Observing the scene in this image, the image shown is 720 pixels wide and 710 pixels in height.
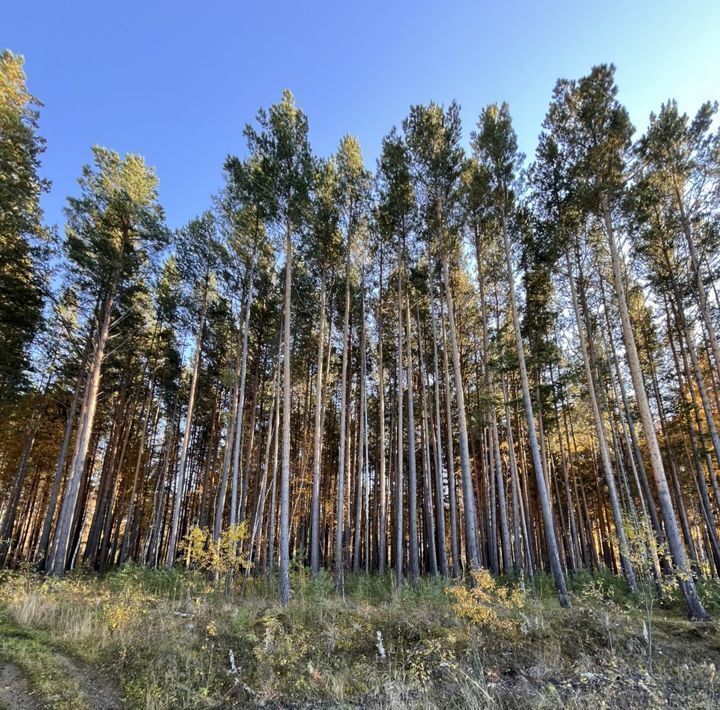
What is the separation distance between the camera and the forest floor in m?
4.45

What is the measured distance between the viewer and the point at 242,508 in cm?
1402

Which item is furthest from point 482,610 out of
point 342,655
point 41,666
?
point 41,666

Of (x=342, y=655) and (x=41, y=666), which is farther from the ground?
(x=41, y=666)

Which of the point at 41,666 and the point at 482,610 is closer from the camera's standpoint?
the point at 41,666

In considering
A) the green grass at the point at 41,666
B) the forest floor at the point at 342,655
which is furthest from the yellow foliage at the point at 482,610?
the green grass at the point at 41,666

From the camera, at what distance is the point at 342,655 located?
5.71 meters

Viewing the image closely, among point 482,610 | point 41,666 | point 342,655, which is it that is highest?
point 482,610

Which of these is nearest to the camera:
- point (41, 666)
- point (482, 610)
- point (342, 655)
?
point (41, 666)

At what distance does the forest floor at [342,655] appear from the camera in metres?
4.45

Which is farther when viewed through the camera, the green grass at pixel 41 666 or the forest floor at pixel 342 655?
the forest floor at pixel 342 655

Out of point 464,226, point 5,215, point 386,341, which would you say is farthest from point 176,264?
point 464,226

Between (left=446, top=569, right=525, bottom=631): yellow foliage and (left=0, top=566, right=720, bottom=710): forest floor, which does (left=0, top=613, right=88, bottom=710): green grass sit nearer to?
(left=0, top=566, right=720, bottom=710): forest floor

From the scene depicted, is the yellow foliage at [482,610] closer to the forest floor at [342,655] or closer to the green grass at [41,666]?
the forest floor at [342,655]

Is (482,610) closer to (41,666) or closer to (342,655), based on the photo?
(342,655)
